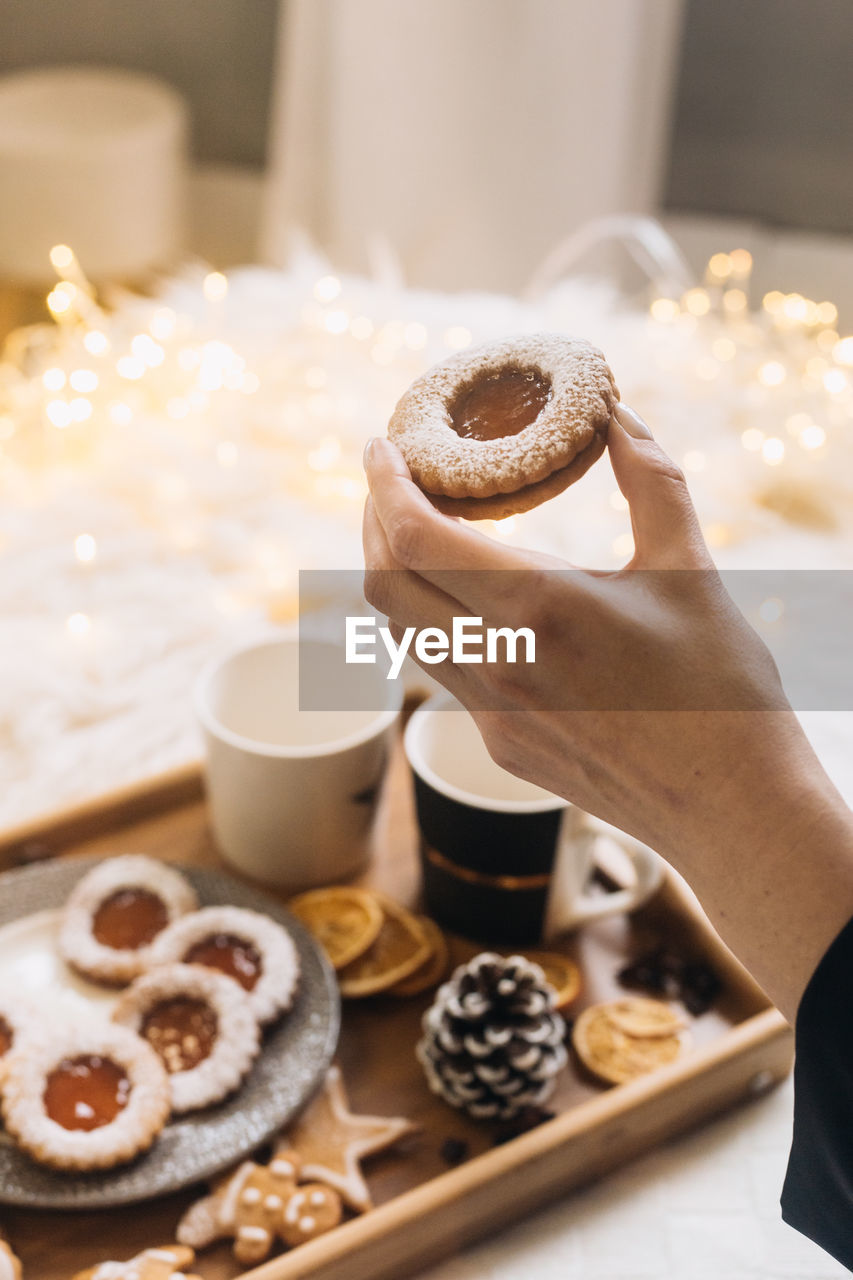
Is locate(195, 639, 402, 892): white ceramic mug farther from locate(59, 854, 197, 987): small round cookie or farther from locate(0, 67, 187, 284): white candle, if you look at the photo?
locate(0, 67, 187, 284): white candle

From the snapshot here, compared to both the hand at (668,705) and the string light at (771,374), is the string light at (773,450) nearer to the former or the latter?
the string light at (771,374)

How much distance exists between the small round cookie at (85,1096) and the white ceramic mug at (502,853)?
24 centimetres

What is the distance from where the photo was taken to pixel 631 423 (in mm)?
664

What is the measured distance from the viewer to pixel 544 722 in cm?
61

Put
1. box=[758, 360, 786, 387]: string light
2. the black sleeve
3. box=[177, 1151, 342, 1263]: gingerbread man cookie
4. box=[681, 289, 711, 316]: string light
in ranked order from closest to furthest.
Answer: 1. the black sleeve
2. box=[177, 1151, 342, 1263]: gingerbread man cookie
3. box=[758, 360, 786, 387]: string light
4. box=[681, 289, 711, 316]: string light

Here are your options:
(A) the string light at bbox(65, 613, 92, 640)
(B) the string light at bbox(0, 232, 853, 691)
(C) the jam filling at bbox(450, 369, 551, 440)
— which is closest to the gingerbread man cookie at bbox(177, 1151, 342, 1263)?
(C) the jam filling at bbox(450, 369, 551, 440)

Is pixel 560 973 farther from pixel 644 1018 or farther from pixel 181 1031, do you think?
pixel 181 1031

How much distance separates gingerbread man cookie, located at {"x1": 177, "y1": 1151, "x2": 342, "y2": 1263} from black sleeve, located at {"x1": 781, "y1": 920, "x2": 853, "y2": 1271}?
0.85 ft

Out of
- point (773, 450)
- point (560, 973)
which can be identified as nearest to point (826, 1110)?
point (560, 973)

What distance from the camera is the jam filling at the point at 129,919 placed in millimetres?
821

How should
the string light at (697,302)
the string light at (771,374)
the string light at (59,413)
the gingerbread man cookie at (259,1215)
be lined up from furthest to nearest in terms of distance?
the string light at (697,302)
the string light at (771,374)
the string light at (59,413)
the gingerbread man cookie at (259,1215)

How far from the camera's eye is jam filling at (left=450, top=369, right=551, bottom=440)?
2.31ft

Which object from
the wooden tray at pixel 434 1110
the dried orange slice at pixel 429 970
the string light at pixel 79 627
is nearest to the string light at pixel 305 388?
the string light at pixel 79 627

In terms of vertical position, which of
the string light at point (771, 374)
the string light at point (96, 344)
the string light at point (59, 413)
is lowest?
the string light at point (59, 413)
